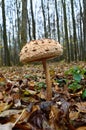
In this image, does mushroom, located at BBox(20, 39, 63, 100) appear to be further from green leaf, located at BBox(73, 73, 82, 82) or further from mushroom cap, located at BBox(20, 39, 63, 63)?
green leaf, located at BBox(73, 73, 82, 82)

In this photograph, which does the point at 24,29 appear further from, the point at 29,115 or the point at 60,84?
the point at 29,115

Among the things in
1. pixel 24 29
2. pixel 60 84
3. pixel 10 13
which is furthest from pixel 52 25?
pixel 60 84

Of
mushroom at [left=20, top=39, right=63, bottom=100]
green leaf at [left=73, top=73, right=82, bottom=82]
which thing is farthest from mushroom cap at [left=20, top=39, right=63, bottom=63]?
green leaf at [left=73, top=73, right=82, bottom=82]

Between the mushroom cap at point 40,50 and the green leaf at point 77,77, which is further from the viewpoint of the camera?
the green leaf at point 77,77

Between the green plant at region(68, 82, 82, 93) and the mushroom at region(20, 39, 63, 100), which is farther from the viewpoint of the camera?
the green plant at region(68, 82, 82, 93)

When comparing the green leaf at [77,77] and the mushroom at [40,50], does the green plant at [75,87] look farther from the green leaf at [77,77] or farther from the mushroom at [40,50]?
the mushroom at [40,50]

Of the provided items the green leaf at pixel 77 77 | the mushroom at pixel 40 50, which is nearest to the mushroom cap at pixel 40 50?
the mushroom at pixel 40 50

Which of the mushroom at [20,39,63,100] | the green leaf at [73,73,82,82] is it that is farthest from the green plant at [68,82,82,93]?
the mushroom at [20,39,63,100]

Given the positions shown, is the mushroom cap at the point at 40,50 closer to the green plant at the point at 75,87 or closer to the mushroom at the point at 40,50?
the mushroom at the point at 40,50

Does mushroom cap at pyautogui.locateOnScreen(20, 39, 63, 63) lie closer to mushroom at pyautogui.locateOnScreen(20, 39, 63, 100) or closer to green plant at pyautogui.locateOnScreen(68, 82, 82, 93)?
mushroom at pyautogui.locateOnScreen(20, 39, 63, 100)

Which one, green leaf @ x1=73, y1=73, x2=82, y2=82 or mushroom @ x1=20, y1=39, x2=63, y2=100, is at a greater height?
mushroom @ x1=20, y1=39, x2=63, y2=100

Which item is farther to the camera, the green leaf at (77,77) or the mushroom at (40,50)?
the green leaf at (77,77)

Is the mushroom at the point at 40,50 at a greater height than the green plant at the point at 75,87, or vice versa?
the mushroom at the point at 40,50
